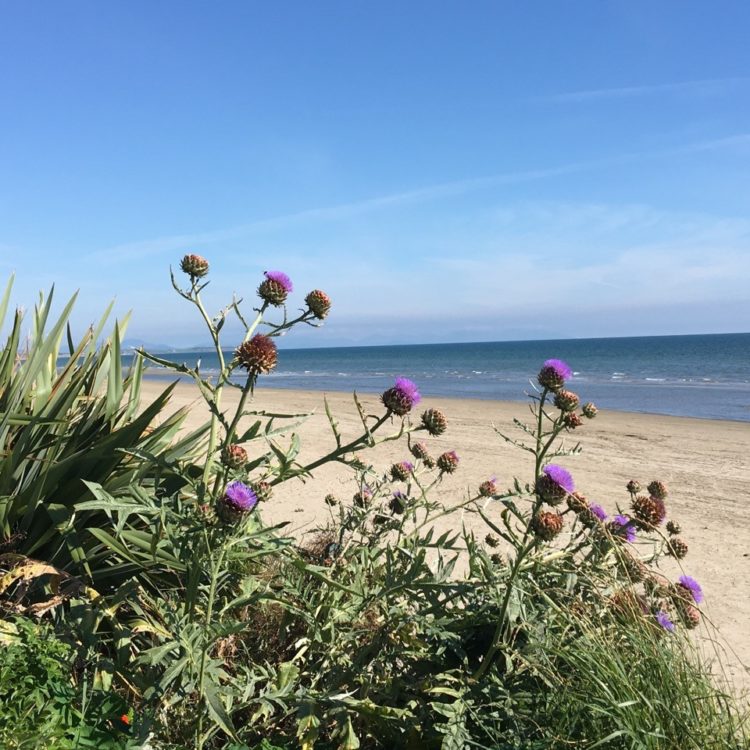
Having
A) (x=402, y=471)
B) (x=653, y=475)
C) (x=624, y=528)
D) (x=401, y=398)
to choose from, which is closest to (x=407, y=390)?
(x=401, y=398)

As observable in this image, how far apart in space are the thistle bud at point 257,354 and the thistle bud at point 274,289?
210 mm

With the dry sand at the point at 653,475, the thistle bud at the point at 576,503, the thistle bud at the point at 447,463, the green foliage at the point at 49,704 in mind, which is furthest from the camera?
the dry sand at the point at 653,475

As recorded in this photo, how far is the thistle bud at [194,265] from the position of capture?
270cm

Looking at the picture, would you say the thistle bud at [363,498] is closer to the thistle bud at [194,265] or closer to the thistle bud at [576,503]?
the thistle bud at [576,503]

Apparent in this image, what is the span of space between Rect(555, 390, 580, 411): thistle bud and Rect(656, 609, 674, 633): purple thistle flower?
840mm

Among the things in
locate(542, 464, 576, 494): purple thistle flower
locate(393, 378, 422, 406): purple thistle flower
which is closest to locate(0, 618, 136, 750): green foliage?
locate(393, 378, 422, 406): purple thistle flower

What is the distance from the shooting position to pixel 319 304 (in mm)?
2598

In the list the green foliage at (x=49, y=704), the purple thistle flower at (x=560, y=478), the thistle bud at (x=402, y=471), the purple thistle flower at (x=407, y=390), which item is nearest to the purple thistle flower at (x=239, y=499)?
the green foliage at (x=49, y=704)

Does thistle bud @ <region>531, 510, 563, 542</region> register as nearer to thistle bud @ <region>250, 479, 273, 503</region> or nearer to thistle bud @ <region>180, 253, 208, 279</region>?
thistle bud @ <region>250, 479, 273, 503</region>

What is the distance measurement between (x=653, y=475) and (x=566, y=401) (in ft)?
27.7

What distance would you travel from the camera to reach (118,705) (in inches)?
84.5

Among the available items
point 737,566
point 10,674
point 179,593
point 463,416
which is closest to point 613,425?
point 463,416

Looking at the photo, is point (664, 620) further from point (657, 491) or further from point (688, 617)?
point (657, 491)

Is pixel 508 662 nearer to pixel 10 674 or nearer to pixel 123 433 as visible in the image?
pixel 10 674
